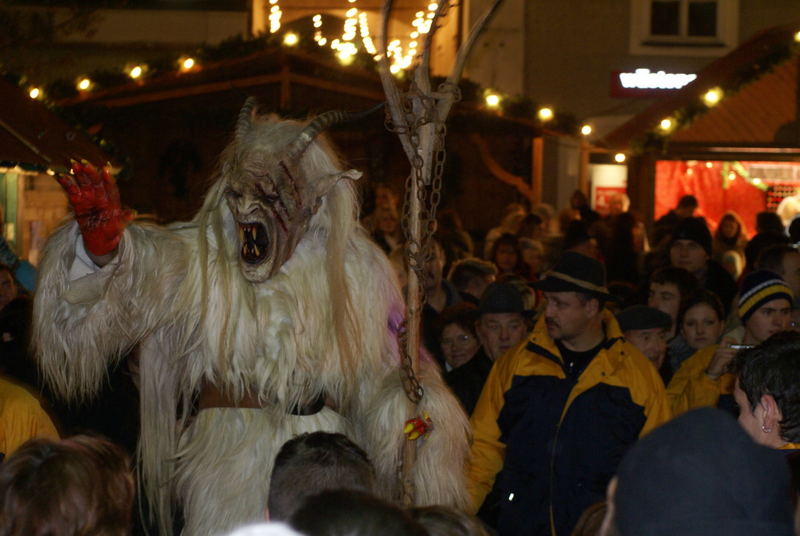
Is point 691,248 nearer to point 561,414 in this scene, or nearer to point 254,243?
point 561,414

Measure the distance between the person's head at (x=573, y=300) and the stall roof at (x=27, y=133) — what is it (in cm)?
307

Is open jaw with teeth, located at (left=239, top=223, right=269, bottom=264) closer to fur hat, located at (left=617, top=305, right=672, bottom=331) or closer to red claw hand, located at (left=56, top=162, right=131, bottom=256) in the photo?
red claw hand, located at (left=56, top=162, right=131, bottom=256)

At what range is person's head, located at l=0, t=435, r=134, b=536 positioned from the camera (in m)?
2.28

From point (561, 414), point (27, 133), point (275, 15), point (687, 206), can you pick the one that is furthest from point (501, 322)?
point (275, 15)

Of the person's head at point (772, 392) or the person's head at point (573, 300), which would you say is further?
the person's head at point (573, 300)

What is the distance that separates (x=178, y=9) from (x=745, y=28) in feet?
30.0

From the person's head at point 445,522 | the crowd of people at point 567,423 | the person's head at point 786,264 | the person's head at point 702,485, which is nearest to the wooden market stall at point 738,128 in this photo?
the crowd of people at point 567,423

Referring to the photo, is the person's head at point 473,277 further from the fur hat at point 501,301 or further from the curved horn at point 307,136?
the curved horn at point 307,136

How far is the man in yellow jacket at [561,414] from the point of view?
4.19 m

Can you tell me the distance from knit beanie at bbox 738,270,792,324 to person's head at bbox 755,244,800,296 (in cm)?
135

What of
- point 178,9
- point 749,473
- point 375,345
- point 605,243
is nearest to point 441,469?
point 375,345

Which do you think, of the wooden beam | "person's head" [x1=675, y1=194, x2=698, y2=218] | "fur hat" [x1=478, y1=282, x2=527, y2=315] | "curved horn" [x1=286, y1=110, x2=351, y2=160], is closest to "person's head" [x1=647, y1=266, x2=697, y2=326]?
"fur hat" [x1=478, y1=282, x2=527, y2=315]

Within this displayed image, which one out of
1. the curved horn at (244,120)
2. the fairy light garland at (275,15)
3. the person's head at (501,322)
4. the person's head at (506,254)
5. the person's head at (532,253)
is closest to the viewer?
the curved horn at (244,120)

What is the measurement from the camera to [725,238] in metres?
10.6
